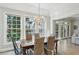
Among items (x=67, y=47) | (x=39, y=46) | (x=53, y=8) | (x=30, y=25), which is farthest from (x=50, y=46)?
(x=53, y=8)

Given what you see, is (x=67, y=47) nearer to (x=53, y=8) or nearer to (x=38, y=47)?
(x=38, y=47)

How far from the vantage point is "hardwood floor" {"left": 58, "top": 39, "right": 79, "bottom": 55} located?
8.12ft

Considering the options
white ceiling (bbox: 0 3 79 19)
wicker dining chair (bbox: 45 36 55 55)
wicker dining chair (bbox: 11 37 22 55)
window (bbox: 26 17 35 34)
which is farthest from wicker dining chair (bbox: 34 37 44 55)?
white ceiling (bbox: 0 3 79 19)

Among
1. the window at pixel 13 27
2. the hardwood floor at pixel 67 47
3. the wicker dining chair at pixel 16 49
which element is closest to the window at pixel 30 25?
the window at pixel 13 27

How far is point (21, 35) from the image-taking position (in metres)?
2.46

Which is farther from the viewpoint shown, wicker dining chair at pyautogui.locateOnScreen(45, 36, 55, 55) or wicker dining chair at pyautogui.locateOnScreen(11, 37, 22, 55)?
wicker dining chair at pyautogui.locateOnScreen(45, 36, 55, 55)

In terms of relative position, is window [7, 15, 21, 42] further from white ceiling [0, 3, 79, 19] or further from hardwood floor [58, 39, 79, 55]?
hardwood floor [58, 39, 79, 55]

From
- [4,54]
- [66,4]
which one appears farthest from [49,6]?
[4,54]

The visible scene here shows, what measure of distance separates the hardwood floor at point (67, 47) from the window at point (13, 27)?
0.94m

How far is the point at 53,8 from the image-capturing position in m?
2.50

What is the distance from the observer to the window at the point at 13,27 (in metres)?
2.40

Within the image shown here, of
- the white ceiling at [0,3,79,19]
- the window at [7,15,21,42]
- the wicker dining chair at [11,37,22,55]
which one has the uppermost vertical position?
the white ceiling at [0,3,79,19]

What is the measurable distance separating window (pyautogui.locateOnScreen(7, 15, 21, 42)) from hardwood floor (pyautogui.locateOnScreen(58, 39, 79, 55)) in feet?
3.09

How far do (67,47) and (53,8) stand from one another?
0.91 m
